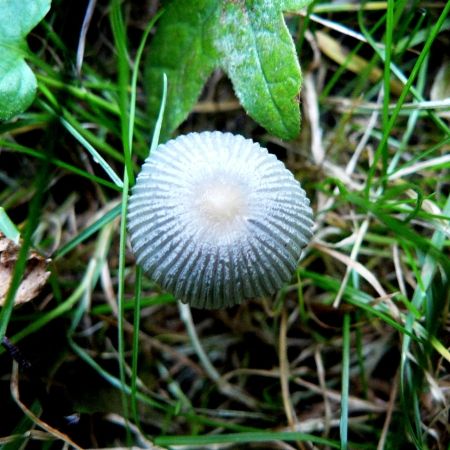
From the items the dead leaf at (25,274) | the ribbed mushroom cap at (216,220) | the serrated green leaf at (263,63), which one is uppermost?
the serrated green leaf at (263,63)

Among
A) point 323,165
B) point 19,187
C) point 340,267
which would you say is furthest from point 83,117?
point 340,267

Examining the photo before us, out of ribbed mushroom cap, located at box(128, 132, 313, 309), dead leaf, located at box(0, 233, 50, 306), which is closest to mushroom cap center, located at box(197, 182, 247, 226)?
ribbed mushroom cap, located at box(128, 132, 313, 309)

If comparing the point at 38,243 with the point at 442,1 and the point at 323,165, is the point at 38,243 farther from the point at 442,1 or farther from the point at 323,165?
the point at 442,1

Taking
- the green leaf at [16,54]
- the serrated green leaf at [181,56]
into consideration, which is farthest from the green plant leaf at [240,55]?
the green leaf at [16,54]

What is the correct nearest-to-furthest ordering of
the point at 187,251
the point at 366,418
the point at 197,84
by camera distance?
the point at 187,251 → the point at 197,84 → the point at 366,418

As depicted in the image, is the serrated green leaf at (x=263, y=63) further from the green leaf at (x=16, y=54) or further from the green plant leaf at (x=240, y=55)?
the green leaf at (x=16, y=54)

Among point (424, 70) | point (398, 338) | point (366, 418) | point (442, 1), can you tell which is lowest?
point (366, 418)
